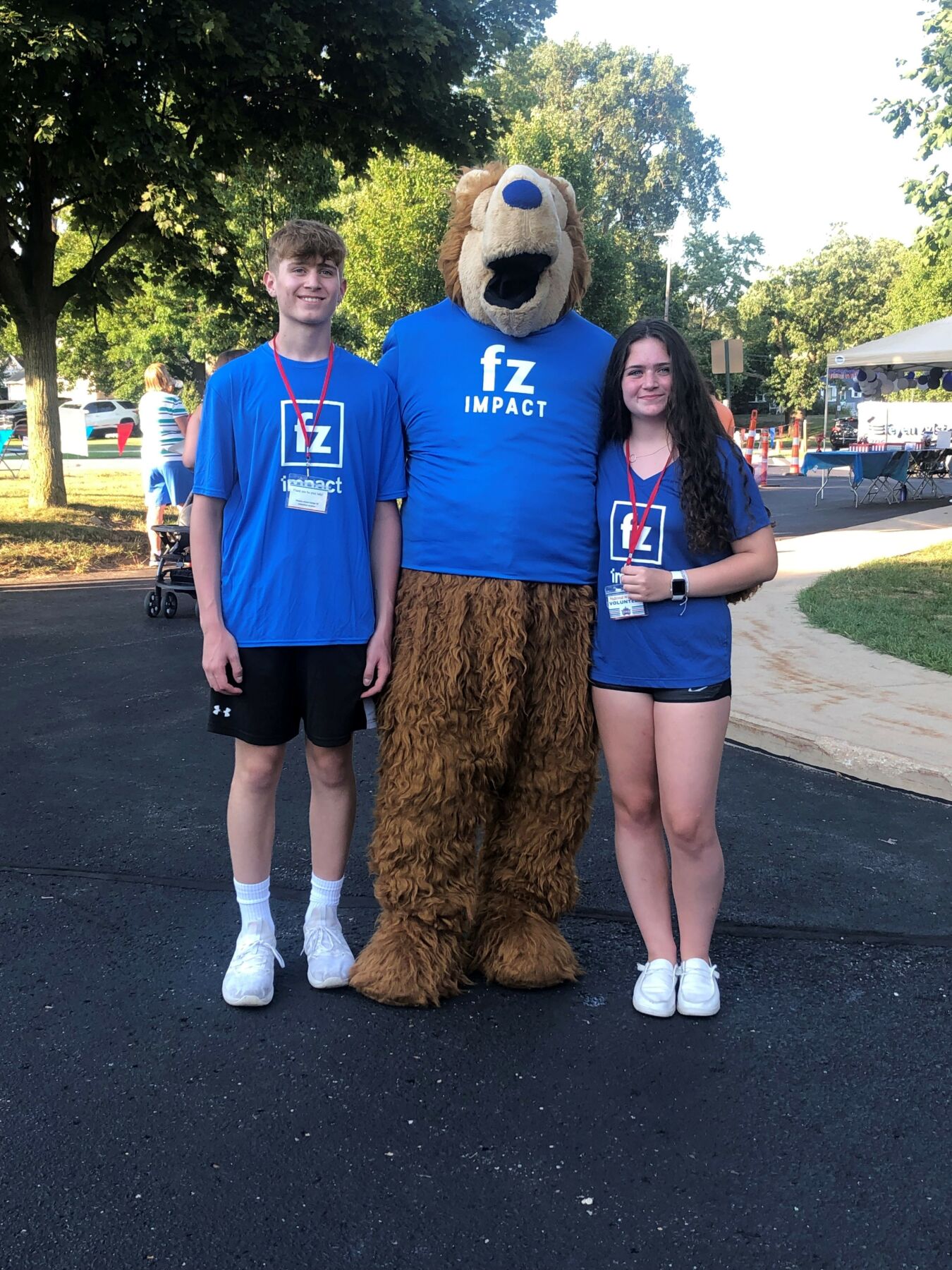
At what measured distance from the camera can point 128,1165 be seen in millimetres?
2363

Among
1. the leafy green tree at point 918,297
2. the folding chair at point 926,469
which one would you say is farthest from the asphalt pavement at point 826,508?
the leafy green tree at point 918,297

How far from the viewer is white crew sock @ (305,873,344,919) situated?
3238 mm

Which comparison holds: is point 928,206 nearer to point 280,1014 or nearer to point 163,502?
point 163,502

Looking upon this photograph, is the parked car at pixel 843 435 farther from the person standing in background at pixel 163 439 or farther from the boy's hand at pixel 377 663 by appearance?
the boy's hand at pixel 377 663

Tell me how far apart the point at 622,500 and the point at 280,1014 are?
5.42ft

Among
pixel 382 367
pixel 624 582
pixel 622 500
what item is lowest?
pixel 624 582

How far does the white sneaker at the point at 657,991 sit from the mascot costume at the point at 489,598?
231 mm

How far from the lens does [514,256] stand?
304 cm

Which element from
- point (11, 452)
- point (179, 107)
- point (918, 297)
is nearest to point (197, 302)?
point (11, 452)

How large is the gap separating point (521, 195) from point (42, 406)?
40.4ft

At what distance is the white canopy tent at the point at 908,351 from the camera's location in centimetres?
1497

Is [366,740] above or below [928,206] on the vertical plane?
below

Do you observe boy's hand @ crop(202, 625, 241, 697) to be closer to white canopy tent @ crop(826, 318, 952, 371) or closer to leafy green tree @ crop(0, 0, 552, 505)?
leafy green tree @ crop(0, 0, 552, 505)

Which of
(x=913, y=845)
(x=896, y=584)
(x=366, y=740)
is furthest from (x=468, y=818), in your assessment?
(x=896, y=584)
